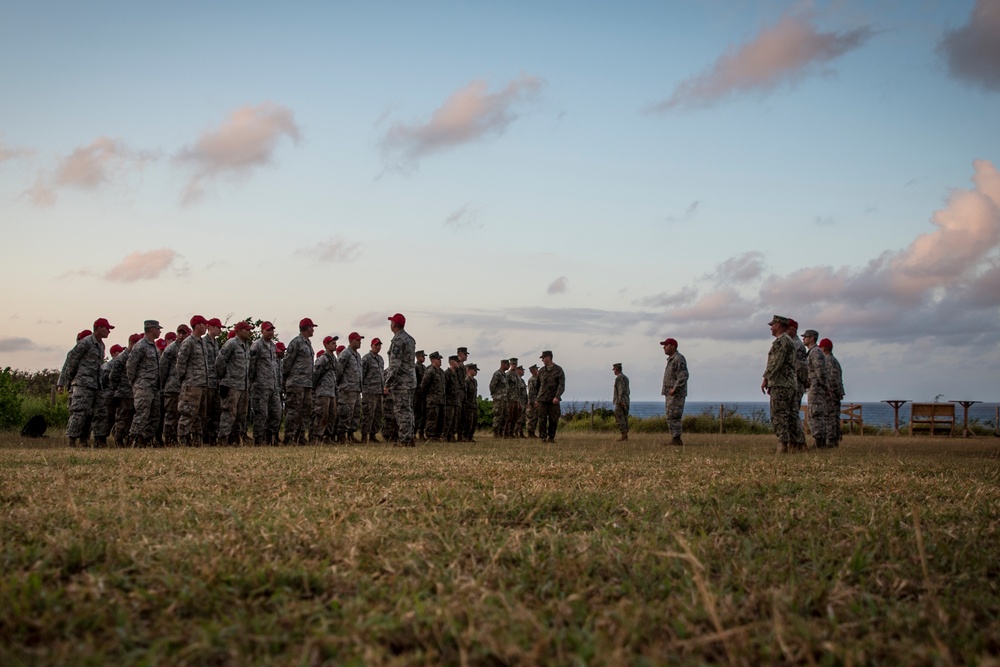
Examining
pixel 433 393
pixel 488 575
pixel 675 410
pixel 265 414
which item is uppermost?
pixel 433 393

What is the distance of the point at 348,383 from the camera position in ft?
60.4

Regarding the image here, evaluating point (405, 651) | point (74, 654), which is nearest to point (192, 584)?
point (74, 654)

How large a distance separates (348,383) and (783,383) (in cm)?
927

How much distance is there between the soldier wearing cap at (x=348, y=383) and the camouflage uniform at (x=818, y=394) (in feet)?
31.3

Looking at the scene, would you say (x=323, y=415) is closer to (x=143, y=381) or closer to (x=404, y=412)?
(x=404, y=412)

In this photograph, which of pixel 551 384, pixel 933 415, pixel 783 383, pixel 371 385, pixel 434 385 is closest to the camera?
pixel 783 383

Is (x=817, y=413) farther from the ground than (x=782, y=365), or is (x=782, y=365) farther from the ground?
(x=782, y=365)

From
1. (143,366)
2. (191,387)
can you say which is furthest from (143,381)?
(191,387)

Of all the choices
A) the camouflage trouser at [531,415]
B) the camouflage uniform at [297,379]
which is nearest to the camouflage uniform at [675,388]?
the camouflage uniform at [297,379]

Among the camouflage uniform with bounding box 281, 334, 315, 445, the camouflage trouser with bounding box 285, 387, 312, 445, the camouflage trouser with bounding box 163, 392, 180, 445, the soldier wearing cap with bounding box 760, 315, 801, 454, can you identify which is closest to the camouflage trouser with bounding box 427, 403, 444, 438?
the camouflage trouser with bounding box 285, 387, 312, 445

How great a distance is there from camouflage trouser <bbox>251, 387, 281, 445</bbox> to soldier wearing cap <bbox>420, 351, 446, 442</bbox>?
3.45 metres

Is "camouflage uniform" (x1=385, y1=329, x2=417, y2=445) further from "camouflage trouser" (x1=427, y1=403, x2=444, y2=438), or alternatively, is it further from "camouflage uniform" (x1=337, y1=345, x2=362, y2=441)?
"camouflage trouser" (x1=427, y1=403, x2=444, y2=438)

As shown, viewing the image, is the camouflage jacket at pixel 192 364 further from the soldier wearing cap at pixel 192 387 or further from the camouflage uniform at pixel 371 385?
the camouflage uniform at pixel 371 385

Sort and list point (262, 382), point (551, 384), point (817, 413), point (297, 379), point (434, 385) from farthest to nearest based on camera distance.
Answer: point (551, 384) < point (434, 385) < point (262, 382) < point (297, 379) < point (817, 413)
